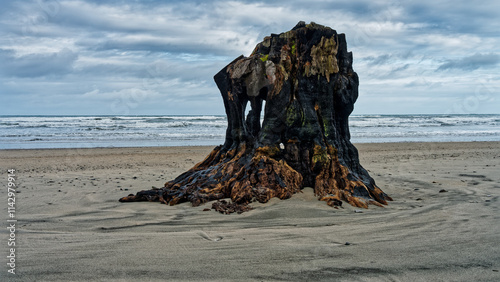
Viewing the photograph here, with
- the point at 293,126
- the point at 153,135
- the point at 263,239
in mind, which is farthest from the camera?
the point at 153,135

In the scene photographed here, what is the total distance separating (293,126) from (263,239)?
2.75m

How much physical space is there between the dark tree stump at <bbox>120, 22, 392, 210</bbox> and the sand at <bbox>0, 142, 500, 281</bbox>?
403 millimetres

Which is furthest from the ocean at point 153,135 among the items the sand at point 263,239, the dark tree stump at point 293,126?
the sand at point 263,239

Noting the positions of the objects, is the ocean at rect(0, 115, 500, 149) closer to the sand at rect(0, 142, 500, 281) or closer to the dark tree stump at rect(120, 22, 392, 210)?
the dark tree stump at rect(120, 22, 392, 210)

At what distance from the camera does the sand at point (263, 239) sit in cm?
356

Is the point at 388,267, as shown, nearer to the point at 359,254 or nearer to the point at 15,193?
the point at 359,254

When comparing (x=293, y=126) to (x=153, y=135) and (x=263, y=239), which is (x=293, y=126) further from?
(x=153, y=135)

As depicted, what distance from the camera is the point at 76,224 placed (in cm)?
549

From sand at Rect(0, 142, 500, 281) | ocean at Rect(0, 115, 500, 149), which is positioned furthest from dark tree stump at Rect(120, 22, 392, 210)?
ocean at Rect(0, 115, 500, 149)

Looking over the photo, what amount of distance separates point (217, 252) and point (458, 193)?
18.3 feet

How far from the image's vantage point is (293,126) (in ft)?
22.3

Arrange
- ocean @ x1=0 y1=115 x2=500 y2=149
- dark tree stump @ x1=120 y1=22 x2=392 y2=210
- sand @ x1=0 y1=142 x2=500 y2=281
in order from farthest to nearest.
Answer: ocean @ x1=0 y1=115 x2=500 y2=149
dark tree stump @ x1=120 y1=22 x2=392 y2=210
sand @ x1=0 y1=142 x2=500 y2=281

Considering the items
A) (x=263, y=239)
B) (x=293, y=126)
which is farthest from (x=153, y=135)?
(x=263, y=239)

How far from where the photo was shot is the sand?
3.56 metres
